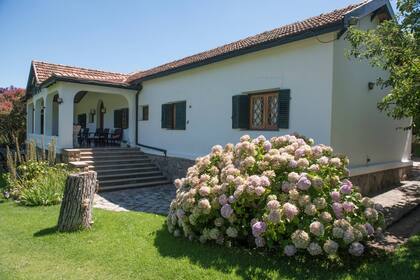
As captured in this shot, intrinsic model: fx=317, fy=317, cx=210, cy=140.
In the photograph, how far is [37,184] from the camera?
8930mm

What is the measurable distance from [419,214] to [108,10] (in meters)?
10.2

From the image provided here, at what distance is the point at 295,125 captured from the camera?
8227 mm

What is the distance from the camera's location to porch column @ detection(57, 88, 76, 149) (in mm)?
12827

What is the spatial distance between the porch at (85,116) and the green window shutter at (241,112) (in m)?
6.24

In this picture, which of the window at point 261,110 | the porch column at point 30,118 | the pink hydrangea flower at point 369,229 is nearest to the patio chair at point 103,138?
the porch column at point 30,118

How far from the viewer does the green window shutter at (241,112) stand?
31.1 feet

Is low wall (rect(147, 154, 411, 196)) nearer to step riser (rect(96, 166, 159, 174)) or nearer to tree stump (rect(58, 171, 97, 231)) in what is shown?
step riser (rect(96, 166, 159, 174))

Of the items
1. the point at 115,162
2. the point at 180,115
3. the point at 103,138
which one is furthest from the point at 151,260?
the point at 103,138

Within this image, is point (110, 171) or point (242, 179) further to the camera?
point (110, 171)

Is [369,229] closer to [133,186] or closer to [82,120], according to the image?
[133,186]

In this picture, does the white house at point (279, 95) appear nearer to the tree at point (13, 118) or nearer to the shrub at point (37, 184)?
the shrub at point (37, 184)

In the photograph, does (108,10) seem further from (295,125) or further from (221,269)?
(221,269)

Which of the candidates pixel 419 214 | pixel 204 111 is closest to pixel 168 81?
pixel 204 111

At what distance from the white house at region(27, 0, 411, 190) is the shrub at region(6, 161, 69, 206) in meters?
3.44
